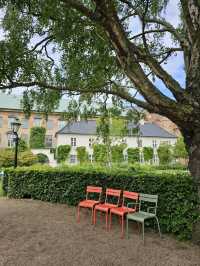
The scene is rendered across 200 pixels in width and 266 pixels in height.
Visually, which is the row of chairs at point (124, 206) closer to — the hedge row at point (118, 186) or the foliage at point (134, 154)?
the hedge row at point (118, 186)

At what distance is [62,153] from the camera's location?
160ft

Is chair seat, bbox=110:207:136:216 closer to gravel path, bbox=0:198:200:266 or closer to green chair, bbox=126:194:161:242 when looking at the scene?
green chair, bbox=126:194:161:242

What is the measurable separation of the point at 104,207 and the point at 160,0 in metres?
5.41

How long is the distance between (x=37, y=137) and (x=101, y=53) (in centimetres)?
4716

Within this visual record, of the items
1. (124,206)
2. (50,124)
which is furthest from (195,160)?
(50,124)

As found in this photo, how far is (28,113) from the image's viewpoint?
8250 mm

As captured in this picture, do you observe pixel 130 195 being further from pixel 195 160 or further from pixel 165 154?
pixel 165 154

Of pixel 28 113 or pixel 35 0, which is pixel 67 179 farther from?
pixel 35 0

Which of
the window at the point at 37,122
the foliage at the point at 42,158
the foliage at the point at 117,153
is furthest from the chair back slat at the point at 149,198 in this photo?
the window at the point at 37,122

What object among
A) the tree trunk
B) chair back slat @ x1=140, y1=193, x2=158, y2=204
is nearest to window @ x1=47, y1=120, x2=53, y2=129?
chair back slat @ x1=140, y1=193, x2=158, y2=204

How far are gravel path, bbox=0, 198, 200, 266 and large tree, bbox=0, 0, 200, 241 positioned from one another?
110cm

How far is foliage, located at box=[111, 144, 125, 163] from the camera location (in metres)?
48.4

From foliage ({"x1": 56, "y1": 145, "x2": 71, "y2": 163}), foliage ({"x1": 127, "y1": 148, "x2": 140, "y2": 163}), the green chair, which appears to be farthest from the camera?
foliage ({"x1": 127, "y1": 148, "x2": 140, "y2": 163})

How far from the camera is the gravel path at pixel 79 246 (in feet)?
17.6
